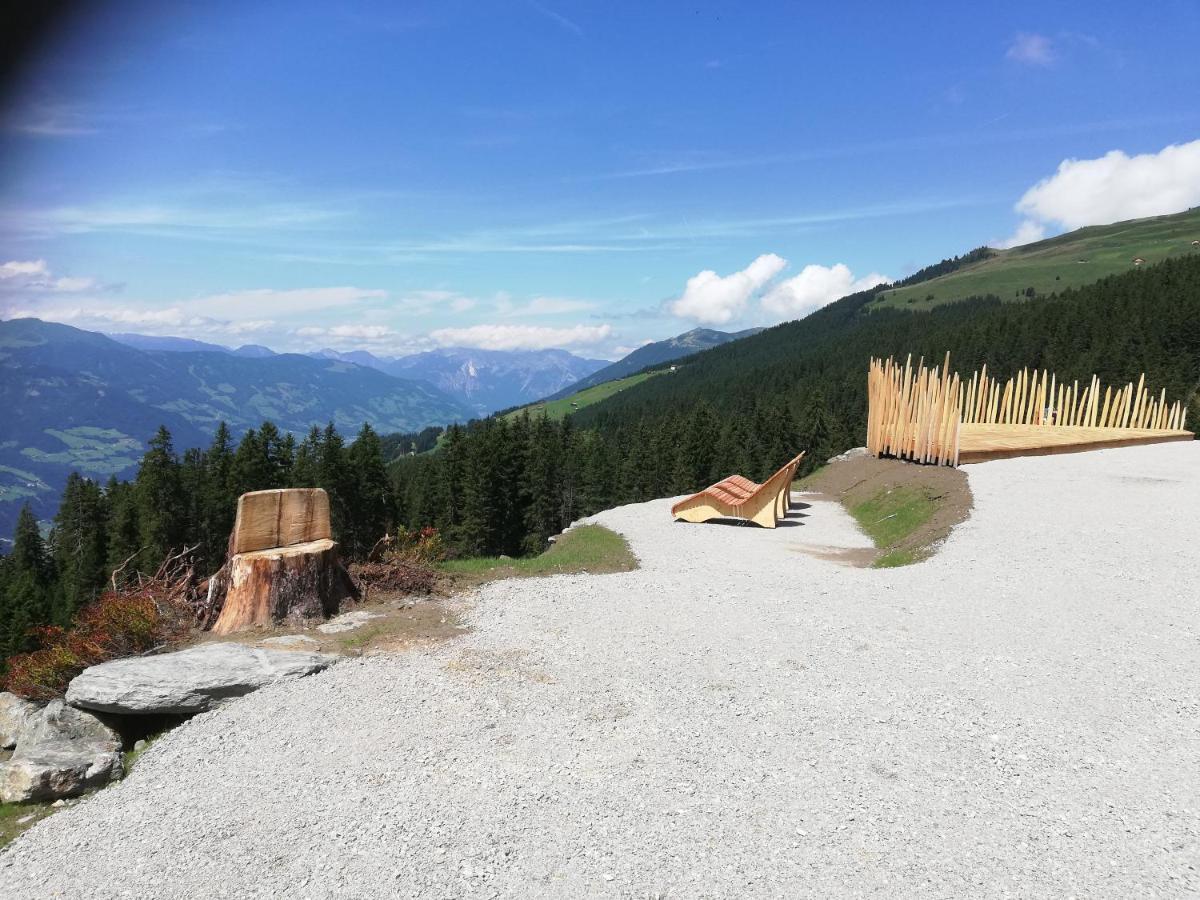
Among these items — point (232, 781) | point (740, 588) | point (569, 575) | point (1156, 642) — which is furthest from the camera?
point (569, 575)

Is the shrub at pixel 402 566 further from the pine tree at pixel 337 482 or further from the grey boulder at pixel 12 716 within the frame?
the pine tree at pixel 337 482

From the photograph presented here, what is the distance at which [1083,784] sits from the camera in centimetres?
611

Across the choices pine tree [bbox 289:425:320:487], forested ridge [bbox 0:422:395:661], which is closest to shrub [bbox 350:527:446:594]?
forested ridge [bbox 0:422:395:661]

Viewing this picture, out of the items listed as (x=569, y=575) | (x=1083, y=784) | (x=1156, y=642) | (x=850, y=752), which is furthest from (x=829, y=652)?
(x=569, y=575)

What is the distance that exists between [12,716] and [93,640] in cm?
113

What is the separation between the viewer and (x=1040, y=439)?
28.3 m

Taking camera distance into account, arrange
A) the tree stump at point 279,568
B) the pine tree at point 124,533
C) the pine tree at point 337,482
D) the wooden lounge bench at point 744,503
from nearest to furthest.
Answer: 1. the tree stump at point 279,568
2. the wooden lounge bench at point 744,503
3. the pine tree at point 124,533
4. the pine tree at point 337,482

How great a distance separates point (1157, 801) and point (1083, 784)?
1.73 ft

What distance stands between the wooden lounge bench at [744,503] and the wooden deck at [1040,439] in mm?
9293

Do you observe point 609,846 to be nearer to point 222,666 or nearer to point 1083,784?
point 1083,784

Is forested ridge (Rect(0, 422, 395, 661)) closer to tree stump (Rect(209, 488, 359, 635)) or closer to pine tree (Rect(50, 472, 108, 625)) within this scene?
pine tree (Rect(50, 472, 108, 625))

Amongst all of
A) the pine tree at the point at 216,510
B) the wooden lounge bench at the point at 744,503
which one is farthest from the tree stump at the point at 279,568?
the pine tree at the point at 216,510

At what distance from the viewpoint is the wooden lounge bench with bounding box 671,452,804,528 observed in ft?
68.9

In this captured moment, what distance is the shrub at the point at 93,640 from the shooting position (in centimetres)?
846
